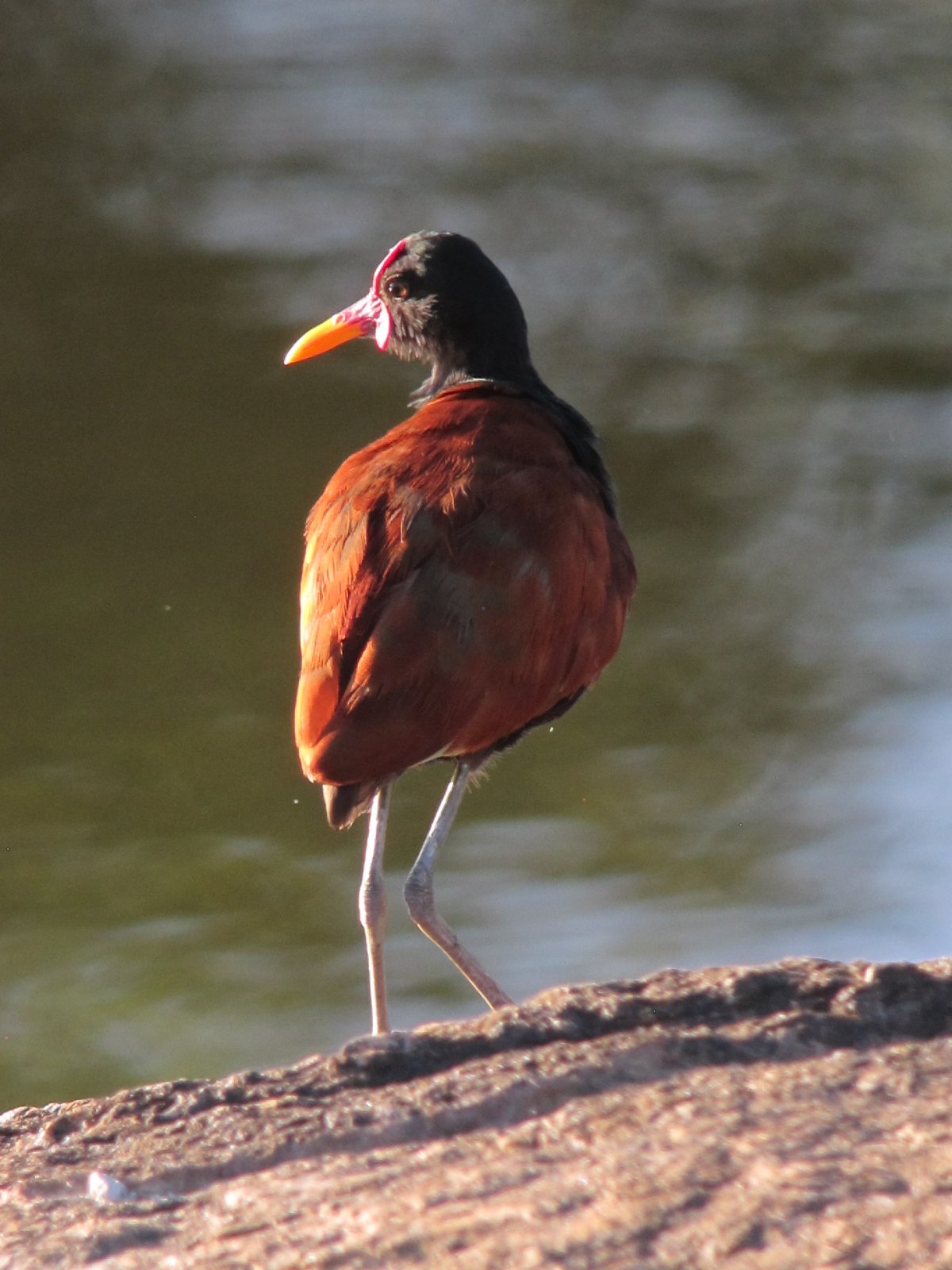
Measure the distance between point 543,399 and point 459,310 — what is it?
31cm

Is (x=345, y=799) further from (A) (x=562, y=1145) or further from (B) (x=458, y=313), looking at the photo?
(B) (x=458, y=313)

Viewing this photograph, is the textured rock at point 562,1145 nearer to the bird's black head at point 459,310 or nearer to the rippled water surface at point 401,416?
the bird's black head at point 459,310

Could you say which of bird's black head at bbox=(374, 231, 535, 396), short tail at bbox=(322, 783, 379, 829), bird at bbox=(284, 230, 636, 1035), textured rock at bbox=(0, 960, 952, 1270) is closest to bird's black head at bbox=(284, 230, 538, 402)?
bird's black head at bbox=(374, 231, 535, 396)

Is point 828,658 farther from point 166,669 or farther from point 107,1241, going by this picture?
point 107,1241

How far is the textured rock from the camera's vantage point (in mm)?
2109

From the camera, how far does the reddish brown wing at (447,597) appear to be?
130 inches

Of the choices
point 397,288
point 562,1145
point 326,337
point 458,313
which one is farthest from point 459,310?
point 562,1145

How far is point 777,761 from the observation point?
653 centimetres

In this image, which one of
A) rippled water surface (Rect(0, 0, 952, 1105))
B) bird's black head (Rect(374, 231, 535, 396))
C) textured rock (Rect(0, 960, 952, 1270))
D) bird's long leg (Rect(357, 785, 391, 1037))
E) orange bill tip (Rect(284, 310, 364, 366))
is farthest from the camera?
rippled water surface (Rect(0, 0, 952, 1105))

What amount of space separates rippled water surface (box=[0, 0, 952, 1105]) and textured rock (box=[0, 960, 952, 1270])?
2.46m

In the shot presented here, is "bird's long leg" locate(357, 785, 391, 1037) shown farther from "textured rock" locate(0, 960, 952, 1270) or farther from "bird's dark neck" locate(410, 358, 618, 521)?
"textured rock" locate(0, 960, 952, 1270)

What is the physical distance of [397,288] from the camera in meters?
4.57

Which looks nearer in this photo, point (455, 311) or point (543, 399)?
point (543, 399)

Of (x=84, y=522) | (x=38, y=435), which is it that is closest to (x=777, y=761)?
(x=84, y=522)
